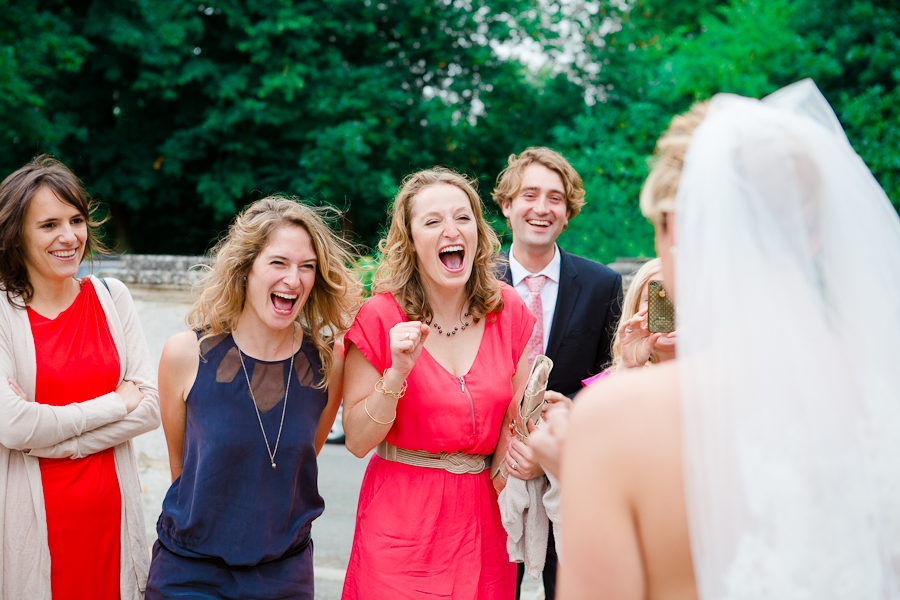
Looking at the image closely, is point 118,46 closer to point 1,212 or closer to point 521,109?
point 521,109

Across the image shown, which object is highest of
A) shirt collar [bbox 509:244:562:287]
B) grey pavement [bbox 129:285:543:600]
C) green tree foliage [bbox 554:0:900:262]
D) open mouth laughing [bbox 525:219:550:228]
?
green tree foliage [bbox 554:0:900:262]

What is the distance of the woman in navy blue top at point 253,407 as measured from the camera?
7.95ft

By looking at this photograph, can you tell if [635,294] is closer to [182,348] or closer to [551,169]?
[551,169]

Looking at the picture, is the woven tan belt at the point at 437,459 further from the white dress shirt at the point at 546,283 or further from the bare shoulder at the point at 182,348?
the white dress shirt at the point at 546,283

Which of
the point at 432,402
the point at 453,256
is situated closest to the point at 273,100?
the point at 453,256

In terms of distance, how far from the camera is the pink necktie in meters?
3.54

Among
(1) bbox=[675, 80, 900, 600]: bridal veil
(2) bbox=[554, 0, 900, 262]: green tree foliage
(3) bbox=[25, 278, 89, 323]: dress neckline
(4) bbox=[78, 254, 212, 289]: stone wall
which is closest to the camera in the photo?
(1) bbox=[675, 80, 900, 600]: bridal veil

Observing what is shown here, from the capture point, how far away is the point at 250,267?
2701mm

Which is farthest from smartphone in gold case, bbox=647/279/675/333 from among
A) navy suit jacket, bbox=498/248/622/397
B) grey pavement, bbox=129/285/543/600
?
grey pavement, bbox=129/285/543/600

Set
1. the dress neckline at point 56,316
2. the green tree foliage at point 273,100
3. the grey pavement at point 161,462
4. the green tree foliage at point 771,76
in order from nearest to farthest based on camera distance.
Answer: the dress neckline at point 56,316, the grey pavement at point 161,462, the green tree foliage at point 771,76, the green tree foliage at point 273,100

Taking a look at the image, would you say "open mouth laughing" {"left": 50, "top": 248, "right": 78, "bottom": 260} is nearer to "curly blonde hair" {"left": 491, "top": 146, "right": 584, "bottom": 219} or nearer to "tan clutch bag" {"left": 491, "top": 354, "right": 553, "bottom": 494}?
"tan clutch bag" {"left": 491, "top": 354, "right": 553, "bottom": 494}

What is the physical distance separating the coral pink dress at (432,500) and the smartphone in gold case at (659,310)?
639mm

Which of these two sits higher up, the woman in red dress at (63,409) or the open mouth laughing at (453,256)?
the open mouth laughing at (453,256)

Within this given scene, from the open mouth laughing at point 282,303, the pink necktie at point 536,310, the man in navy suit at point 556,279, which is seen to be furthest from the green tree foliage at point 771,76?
the open mouth laughing at point 282,303
